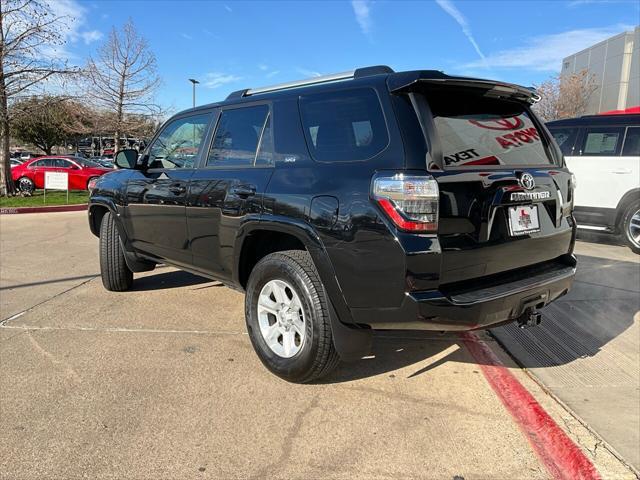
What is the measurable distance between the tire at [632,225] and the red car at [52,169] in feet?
54.6

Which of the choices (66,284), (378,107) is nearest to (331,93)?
(378,107)

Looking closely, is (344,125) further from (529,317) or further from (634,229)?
(634,229)

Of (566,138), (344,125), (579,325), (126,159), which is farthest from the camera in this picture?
(566,138)

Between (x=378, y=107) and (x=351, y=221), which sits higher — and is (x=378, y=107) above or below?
above

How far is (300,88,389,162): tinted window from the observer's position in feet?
8.95

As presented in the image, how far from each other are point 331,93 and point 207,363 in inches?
82.8

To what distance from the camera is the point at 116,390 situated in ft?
10.4

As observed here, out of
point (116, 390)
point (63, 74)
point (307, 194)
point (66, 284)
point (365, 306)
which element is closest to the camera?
point (365, 306)

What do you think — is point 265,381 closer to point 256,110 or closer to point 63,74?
point 256,110

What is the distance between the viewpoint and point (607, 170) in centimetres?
784

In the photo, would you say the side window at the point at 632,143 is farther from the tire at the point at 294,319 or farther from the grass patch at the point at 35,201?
the grass patch at the point at 35,201

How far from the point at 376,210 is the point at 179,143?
2.55 meters

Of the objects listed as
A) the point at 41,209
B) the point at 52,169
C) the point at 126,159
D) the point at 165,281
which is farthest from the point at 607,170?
the point at 52,169

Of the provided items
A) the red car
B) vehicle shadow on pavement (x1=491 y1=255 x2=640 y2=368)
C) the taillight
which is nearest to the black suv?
the taillight
